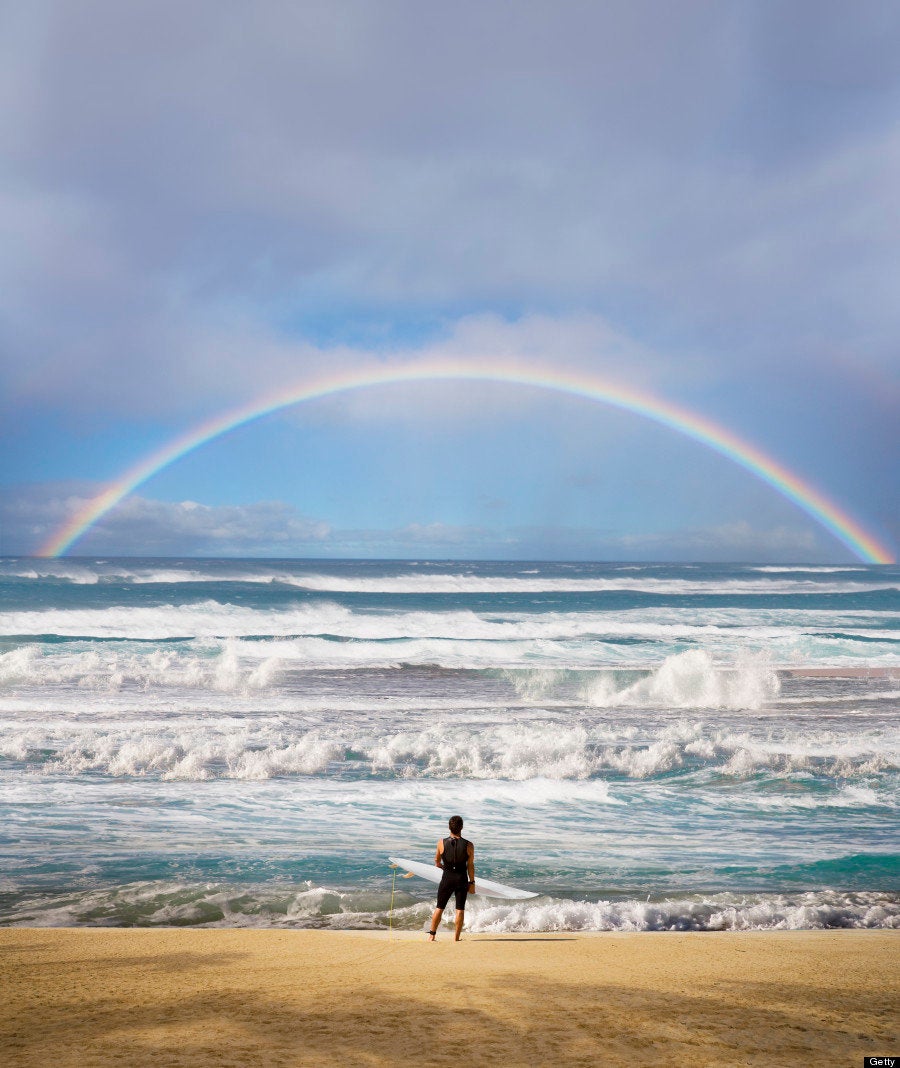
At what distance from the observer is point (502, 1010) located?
17.9ft

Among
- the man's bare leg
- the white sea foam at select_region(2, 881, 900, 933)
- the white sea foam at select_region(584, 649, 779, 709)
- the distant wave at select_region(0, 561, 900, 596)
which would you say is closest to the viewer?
the man's bare leg

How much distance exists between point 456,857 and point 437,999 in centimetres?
199

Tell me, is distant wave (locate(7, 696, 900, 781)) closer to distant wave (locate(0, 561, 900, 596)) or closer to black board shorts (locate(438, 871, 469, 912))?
black board shorts (locate(438, 871, 469, 912))

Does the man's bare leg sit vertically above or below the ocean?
above

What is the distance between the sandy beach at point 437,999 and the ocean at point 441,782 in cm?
115

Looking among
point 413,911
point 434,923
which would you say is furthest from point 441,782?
point 434,923

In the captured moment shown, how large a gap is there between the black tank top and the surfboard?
17.7 inches

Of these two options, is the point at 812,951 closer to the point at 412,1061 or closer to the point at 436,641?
the point at 412,1061

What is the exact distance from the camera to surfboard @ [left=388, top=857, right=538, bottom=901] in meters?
8.11

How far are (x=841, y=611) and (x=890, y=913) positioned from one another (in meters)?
55.1

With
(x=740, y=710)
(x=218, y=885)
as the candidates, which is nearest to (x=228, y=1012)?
(x=218, y=885)

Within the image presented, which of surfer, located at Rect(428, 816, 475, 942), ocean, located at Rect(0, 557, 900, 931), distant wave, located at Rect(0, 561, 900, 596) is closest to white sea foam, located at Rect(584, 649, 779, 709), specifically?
ocean, located at Rect(0, 557, 900, 931)

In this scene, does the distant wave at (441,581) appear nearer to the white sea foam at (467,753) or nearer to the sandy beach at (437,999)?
the white sea foam at (467,753)

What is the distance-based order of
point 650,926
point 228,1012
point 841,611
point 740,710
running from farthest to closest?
point 841,611 < point 740,710 < point 650,926 < point 228,1012
